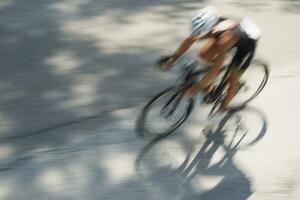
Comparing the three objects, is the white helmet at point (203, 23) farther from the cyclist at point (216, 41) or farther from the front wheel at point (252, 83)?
the front wheel at point (252, 83)

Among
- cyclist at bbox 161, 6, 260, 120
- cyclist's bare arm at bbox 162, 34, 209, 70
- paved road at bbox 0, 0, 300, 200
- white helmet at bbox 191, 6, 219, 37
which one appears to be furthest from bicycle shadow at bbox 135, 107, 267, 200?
white helmet at bbox 191, 6, 219, 37

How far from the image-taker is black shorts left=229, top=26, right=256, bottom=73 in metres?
5.48

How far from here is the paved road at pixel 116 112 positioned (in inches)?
208

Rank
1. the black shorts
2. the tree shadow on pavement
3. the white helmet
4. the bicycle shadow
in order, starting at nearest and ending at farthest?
the white helmet → the bicycle shadow → the black shorts → the tree shadow on pavement

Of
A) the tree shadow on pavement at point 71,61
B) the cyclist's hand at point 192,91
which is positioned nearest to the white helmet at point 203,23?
the cyclist's hand at point 192,91

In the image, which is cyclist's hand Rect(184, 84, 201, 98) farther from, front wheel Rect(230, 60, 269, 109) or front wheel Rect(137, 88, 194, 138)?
front wheel Rect(230, 60, 269, 109)

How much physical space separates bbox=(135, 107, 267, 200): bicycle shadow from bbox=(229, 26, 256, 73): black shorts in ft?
2.59

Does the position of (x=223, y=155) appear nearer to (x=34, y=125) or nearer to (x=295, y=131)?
(x=295, y=131)

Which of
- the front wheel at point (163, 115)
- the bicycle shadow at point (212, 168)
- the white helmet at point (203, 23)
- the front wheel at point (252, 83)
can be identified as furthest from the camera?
the front wheel at point (252, 83)

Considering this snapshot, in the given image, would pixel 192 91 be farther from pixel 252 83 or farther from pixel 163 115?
pixel 252 83

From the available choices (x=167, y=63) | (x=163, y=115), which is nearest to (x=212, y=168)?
(x=163, y=115)

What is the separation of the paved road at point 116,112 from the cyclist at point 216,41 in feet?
2.63

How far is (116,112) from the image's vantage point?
6.18 meters

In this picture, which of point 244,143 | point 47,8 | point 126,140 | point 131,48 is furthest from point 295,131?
point 47,8
